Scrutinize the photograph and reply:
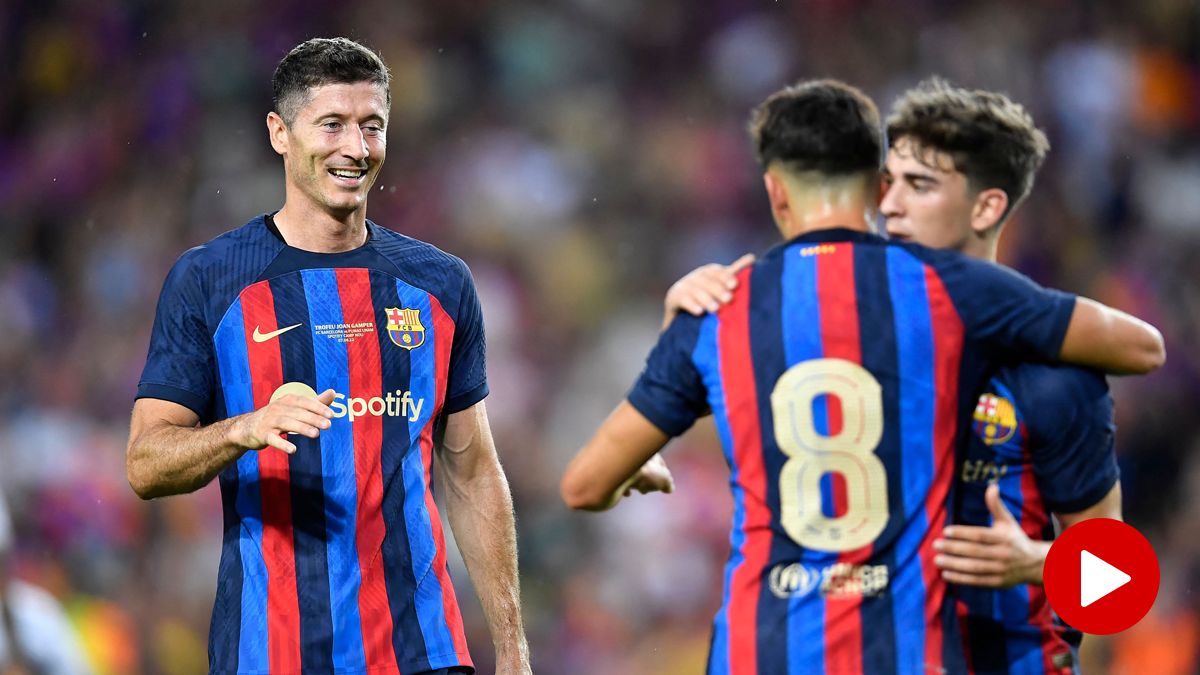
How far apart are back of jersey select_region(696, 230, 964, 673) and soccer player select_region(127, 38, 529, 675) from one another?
97cm

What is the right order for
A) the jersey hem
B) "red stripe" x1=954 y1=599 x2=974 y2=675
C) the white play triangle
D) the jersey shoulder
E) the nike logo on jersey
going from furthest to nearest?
the jersey shoulder < the nike logo on jersey < the jersey hem < the white play triangle < "red stripe" x1=954 y1=599 x2=974 y2=675

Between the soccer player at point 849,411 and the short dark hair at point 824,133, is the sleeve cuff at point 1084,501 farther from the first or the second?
the short dark hair at point 824,133

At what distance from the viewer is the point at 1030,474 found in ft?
10.1

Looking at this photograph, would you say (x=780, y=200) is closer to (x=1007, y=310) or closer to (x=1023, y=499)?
(x=1007, y=310)

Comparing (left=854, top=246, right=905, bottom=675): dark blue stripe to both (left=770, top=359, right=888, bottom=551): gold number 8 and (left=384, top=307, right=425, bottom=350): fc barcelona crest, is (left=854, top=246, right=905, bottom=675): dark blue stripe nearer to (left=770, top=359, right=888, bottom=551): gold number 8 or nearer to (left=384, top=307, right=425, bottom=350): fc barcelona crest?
(left=770, top=359, right=888, bottom=551): gold number 8

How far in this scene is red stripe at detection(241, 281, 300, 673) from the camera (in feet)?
11.2

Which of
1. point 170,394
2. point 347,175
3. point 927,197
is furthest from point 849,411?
point 170,394

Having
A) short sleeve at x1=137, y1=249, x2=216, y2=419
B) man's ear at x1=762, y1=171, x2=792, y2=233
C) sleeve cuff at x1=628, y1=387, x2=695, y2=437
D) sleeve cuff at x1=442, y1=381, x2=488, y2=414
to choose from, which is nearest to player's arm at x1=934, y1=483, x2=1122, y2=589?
sleeve cuff at x1=628, y1=387, x2=695, y2=437

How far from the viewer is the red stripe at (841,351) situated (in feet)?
9.24

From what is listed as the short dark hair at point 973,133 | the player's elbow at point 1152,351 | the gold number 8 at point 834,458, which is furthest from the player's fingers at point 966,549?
the short dark hair at point 973,133

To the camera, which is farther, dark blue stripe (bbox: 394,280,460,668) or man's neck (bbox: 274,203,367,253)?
man's neck (bbox: 274,203,367,253)

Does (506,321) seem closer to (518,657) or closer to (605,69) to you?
(605,69)

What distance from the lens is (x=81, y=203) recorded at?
8.66m

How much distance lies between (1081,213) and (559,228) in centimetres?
296
